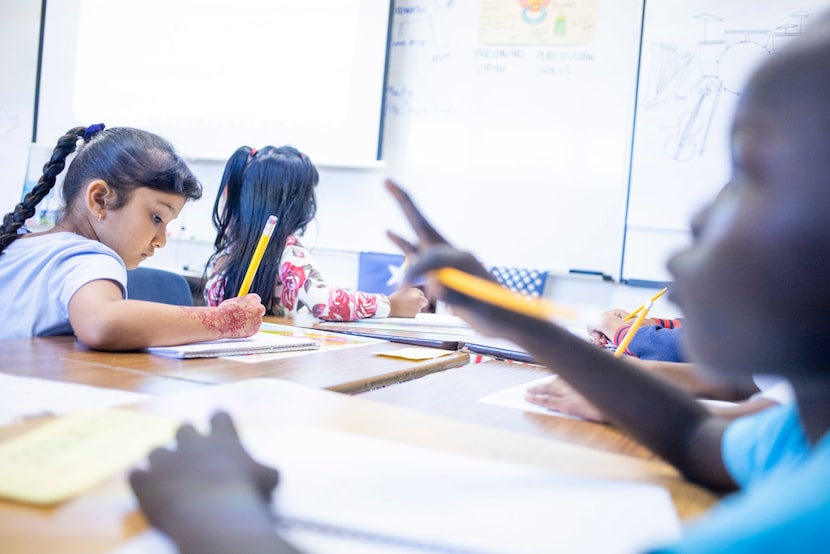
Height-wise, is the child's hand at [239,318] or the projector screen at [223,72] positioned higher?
the projector screen at [223,72]

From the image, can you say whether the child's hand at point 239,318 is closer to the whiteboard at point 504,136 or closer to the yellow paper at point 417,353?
the yellow paper at point 417,353

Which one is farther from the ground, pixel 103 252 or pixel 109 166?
pixel 109 166

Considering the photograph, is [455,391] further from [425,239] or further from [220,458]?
[220,458]

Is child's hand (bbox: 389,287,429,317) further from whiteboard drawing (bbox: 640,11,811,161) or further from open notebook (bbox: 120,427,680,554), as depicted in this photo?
whiteboard drawing (bbox: 640,11,811,161)

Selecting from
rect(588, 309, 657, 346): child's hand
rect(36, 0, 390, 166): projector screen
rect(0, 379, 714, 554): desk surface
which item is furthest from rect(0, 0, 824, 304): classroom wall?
rect(0, 379, 714, 554): desk surface

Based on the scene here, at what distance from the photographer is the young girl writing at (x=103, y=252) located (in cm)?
94

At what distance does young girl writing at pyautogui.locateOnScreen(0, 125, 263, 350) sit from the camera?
94cm

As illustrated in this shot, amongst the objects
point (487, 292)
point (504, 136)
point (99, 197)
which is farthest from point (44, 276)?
point (504, 136)

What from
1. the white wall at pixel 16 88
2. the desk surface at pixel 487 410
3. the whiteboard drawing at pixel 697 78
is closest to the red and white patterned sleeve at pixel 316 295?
the desk surface at pixel 487 410

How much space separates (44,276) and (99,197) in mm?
211

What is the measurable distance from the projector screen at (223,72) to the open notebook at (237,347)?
77.5 inches

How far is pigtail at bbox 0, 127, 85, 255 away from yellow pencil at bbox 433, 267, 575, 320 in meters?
0.96

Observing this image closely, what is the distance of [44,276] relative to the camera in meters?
1.07

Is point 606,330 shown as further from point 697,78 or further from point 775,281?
point 697,78
